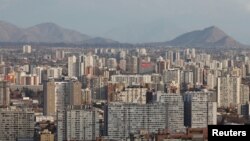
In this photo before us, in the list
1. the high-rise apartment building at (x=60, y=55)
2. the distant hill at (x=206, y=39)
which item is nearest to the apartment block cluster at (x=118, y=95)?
the high-rise apartment building at (x=60, y=55)

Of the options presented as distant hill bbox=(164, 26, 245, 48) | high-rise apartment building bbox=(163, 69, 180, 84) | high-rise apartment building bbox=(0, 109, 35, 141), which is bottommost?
high-rise apartment building bbox=(0, 109, 35, 141)

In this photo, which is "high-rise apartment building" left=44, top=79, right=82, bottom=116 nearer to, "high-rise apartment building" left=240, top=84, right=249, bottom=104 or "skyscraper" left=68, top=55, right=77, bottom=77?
"high-rise apartment building" left=240, top=84, right=249, bottom=104

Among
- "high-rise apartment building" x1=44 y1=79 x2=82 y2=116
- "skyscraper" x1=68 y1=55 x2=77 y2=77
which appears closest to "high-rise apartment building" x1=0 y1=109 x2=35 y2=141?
"high-rise apartment building" x1=44 y1=79 x2=82 y2=116

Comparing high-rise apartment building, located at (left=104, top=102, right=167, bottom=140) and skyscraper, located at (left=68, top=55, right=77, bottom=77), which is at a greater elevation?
skyscraper, located at (left=68, top=55, right=77, bottom=77)

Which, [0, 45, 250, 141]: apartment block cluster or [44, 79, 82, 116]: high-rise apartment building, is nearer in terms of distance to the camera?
[0, 45, 250, 141]: apartment block cluster

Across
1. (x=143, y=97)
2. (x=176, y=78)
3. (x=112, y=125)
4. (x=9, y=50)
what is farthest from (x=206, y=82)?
(x=9, y=50)

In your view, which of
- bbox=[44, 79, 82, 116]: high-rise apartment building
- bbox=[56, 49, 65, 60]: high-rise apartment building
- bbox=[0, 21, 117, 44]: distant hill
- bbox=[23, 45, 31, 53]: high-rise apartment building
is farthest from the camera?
bbox=[0, 21, 117, 44]: distant hill

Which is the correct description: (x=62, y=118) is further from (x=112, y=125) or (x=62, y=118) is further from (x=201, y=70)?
(x=201, y=70)

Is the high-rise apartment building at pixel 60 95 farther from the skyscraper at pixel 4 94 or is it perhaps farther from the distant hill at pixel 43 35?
the distant hill at pixel 43 35
